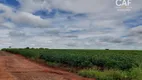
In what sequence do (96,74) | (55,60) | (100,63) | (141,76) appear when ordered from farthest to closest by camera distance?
1. (55,60)
2. (100,63)
3. (96,74)
4. (141,76)

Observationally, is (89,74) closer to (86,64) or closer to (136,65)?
(136,65)

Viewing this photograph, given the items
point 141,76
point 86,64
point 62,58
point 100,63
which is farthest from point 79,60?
point 141,76

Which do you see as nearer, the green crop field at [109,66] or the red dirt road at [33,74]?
the green crop field at [109,66]

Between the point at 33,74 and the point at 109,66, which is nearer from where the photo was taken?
the point at 33,74

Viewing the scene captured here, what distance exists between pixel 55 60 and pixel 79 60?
609 centimetres

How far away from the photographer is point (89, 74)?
1548 cm

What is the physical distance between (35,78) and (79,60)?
765 centimetres

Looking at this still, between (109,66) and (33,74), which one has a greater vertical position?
(109,66)

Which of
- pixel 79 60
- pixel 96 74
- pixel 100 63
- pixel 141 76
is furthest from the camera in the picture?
pixel 79 60

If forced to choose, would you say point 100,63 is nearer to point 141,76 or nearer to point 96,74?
point 96,74

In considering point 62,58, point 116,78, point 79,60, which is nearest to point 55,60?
point 62,58

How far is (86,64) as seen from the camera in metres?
20.0

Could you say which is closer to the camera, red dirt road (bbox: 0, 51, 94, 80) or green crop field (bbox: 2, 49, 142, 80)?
green crop field (bbox: 2, 49, 142, 80)

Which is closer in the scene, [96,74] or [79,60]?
[96,74]
